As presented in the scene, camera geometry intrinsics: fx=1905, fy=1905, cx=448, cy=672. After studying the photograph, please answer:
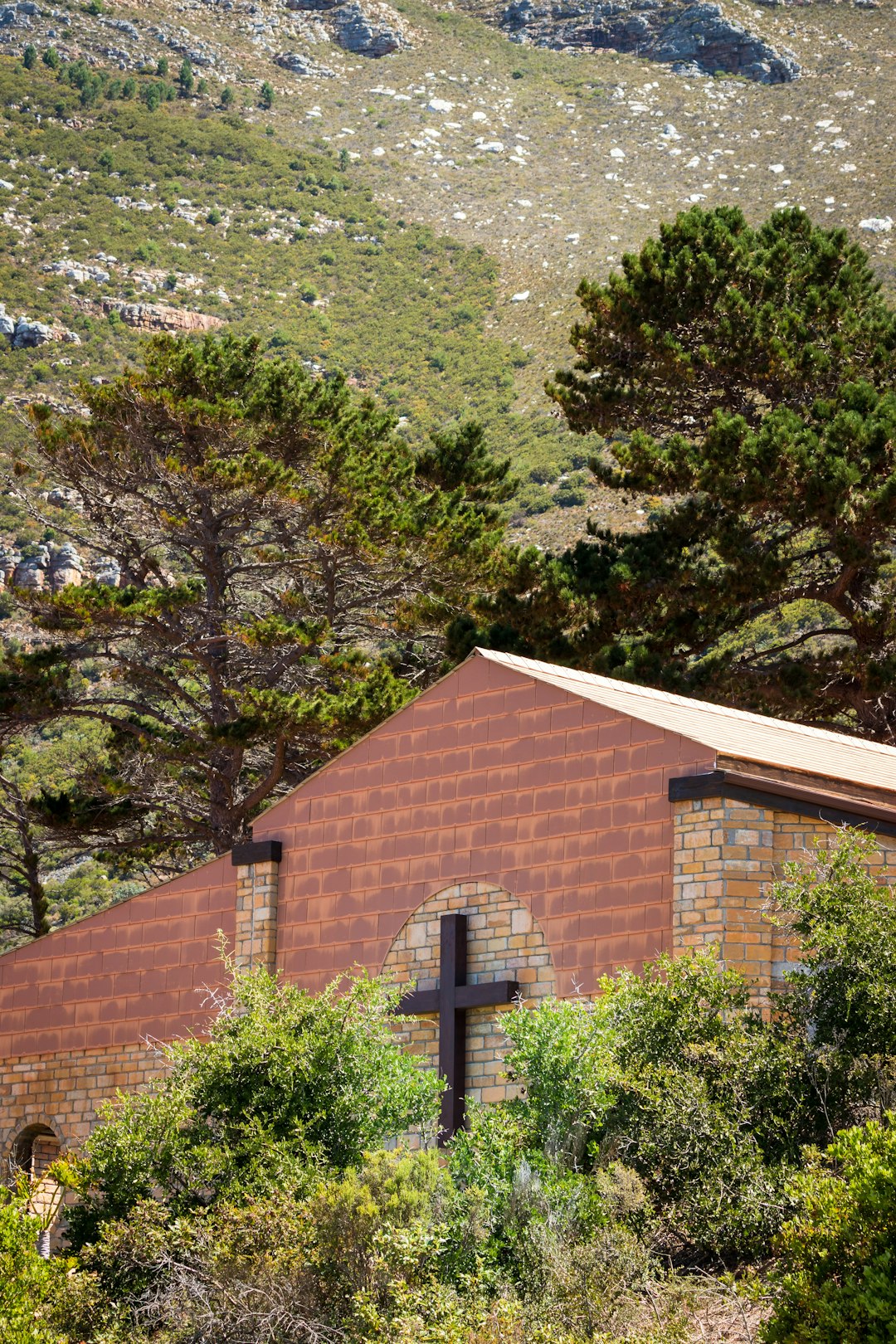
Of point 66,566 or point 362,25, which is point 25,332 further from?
point 362,25

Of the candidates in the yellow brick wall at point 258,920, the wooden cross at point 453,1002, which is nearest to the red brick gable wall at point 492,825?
the yellow brick wall at point 258,920

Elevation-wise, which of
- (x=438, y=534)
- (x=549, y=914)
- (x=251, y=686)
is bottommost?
(x=549, y=914)

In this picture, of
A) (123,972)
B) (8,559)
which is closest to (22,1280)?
(123,972)

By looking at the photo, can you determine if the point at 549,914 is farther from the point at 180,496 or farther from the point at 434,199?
the point at 434,199

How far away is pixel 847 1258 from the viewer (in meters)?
11.1

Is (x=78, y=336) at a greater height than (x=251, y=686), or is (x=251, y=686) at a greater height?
(x=78, y=336)

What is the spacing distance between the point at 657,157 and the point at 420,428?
30.9m

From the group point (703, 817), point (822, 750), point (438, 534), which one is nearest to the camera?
point (703, 817)

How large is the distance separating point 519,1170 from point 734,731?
20.0 ft

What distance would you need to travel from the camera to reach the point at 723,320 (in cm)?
2964

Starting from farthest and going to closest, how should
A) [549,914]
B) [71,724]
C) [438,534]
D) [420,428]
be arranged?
[420,428] < [71,724] < [438,534] < [549,914]

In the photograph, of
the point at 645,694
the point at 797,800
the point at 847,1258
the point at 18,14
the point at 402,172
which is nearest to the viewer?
the point at 847,1258

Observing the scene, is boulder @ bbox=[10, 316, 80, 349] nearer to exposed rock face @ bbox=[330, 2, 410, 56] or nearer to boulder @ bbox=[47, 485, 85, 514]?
boulder @ bbox=[47, 485, 85, 514]

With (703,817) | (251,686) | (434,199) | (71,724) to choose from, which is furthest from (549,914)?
(434,199)
